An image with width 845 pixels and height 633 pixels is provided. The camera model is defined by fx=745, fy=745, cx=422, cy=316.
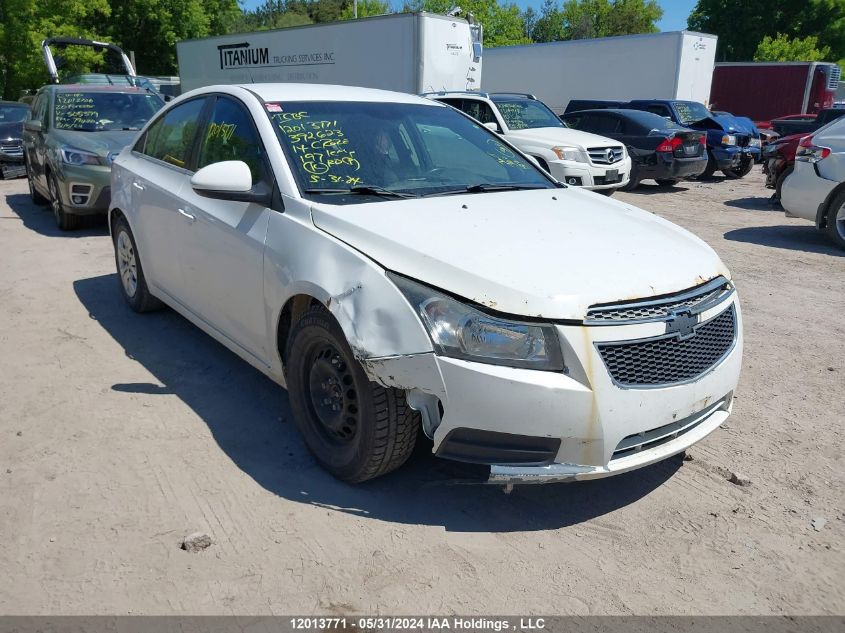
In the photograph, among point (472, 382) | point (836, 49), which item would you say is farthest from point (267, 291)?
point (836, 49)

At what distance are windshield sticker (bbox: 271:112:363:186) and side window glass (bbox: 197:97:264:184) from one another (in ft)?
0.60

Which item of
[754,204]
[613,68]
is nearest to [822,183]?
[754,204]

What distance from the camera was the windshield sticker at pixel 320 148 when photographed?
364 centimetres

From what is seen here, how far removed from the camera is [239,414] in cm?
412

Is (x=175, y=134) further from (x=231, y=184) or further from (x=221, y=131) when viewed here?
(x=231, y=184)

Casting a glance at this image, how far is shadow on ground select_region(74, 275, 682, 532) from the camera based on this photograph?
10.5ft

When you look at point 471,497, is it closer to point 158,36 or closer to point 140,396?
Result: point 140,396

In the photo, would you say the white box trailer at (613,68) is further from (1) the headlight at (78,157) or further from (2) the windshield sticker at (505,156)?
(2) the windshield sticker at (505,156)

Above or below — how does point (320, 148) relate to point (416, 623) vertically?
above

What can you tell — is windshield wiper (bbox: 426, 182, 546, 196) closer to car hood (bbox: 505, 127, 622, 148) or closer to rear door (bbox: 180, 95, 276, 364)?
rear door (bbox: 180, 95, 276, 364)

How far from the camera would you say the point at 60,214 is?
8852 millimetres

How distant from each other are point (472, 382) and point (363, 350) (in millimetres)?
461

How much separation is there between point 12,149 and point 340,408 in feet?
43.7

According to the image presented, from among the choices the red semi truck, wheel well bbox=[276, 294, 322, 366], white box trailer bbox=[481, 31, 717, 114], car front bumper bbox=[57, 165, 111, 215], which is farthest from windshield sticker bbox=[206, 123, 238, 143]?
the red semi truck
